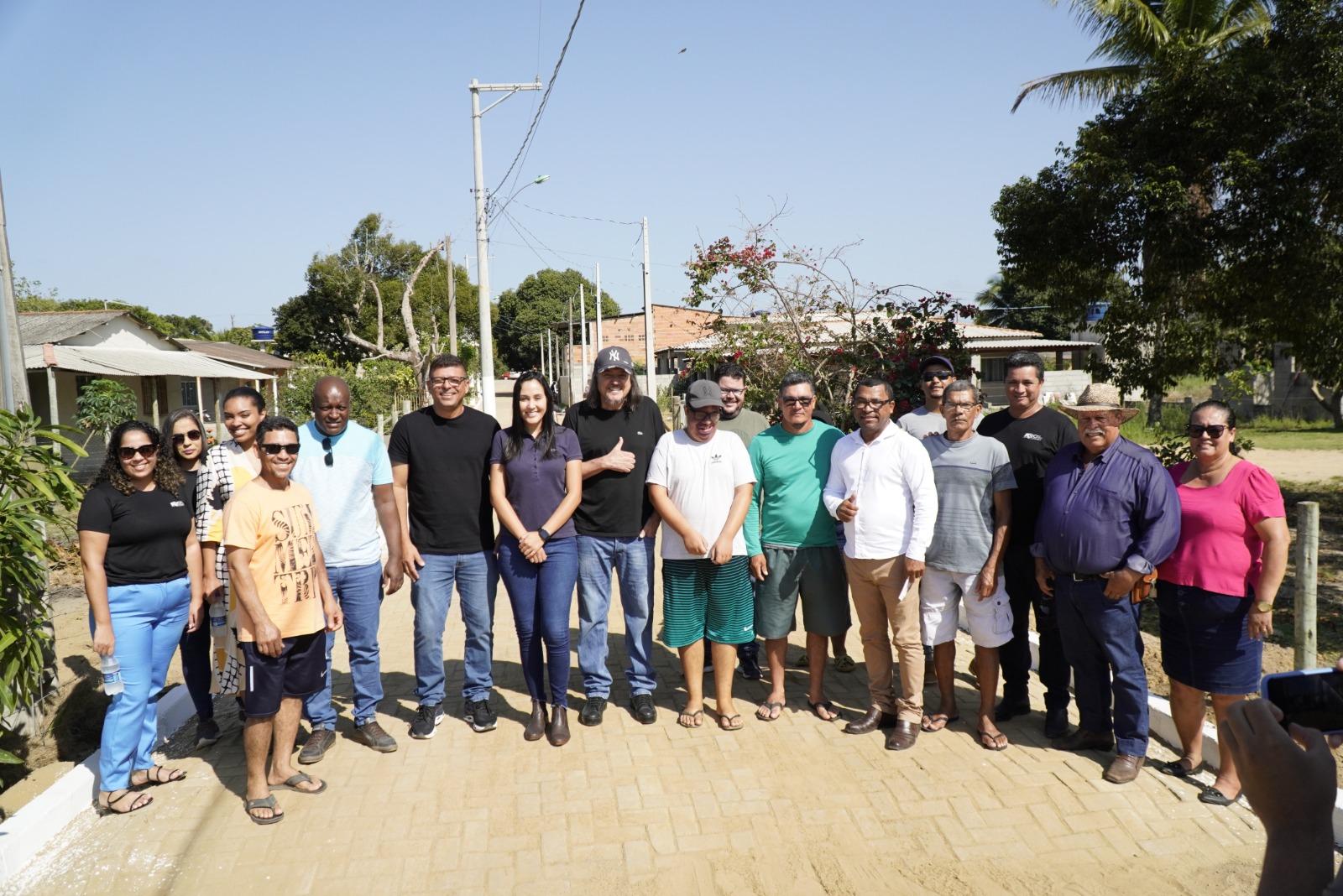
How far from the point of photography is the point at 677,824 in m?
4.12

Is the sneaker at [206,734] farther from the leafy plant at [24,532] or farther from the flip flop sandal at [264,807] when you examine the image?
the flip flop sandal at [264,807]

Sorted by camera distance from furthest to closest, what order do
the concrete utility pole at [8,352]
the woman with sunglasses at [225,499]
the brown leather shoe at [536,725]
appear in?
the concrete utility pole at [8,352]
the brown leather shoe at [536,725]
the woman with sunglasses at [225,499]

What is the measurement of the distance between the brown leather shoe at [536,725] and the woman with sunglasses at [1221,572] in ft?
10.7

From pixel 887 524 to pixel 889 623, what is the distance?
2.14 feet

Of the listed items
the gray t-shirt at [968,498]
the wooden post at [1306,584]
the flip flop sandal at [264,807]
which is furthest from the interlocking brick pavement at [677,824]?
the wooden post at [1306,584]

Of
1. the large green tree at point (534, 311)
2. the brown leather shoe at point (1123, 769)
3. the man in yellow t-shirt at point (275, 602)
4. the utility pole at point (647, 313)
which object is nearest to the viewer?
the man in yellow t-shirt at point (275, 602)

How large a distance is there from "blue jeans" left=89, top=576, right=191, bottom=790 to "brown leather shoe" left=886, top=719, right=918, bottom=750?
12.1ft

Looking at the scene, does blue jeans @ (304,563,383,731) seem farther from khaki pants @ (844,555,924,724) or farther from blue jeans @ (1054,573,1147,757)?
blue jeans @ (1054,573,1147,757)

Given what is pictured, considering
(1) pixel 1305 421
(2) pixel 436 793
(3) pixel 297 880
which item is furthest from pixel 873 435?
(1) pixel 1305 421

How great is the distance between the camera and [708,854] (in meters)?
3.85

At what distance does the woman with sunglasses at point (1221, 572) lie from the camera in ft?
13.5

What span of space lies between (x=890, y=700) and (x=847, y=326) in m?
6.96

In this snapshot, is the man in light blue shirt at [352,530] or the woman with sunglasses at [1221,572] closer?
the woman with sunglasses at [1221,572]

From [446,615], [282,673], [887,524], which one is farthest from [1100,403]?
[282,673]
